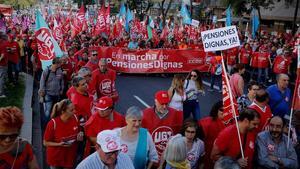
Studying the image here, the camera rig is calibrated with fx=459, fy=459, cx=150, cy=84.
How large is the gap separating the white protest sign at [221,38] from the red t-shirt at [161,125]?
4.54 ft

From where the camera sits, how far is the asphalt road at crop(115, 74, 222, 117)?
43.6ft

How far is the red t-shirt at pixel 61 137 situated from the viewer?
5.66 m

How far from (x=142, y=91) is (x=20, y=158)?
39.0 ft

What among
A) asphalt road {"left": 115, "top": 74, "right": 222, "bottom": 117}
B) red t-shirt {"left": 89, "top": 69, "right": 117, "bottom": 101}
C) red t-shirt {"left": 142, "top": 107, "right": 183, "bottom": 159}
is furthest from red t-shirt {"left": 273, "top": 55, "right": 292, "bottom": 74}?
red t-shirt {"left": 142, "top": 107, "right": 183, "bottom": 159}

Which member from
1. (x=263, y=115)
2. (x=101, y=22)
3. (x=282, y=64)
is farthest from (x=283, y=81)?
(x=101, y=22)

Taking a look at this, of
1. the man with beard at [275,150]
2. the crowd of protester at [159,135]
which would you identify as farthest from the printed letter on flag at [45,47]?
the man with beard at [275,150]

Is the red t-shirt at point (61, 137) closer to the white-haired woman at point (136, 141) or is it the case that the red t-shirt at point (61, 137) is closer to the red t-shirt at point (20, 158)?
the white-haired woman at point (136, 141)

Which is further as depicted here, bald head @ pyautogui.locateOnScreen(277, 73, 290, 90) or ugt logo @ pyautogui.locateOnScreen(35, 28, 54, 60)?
ugt logo @ pyautogui.locateOnScreen(35, 28, 54, 60)

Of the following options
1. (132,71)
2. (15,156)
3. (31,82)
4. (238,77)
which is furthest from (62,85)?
(132,71)

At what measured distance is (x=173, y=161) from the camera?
14.2ft

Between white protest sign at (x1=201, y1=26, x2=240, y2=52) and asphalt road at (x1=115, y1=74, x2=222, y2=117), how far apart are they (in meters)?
5.40

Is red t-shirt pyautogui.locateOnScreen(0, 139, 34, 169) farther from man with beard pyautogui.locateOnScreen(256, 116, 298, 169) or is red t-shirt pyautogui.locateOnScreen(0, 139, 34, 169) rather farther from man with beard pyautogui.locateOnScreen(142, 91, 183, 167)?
man with beard pyautogui.locateOnScreen(256, 116, 298, 169)

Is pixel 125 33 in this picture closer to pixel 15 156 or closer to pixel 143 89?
pixel 143 89

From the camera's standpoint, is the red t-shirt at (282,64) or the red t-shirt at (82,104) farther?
the red t-shirt at (282,64)
